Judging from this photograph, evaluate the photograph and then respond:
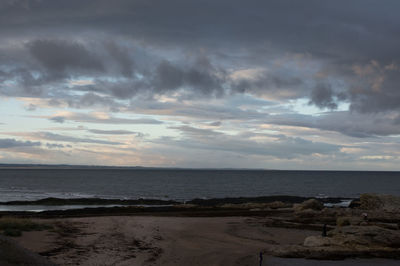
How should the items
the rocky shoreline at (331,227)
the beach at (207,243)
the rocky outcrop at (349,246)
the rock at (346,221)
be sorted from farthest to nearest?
the rock at (346,221)
the rocky shoreline at (331,227)
the rocky outcrop at (349,246)
the beach at (207,243)

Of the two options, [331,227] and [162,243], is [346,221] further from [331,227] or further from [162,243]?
[162,243]

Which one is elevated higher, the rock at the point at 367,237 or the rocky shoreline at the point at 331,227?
the rock at the point at 367,237

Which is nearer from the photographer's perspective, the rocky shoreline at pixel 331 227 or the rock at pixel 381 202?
the rocky shoreline at pixel 331 227

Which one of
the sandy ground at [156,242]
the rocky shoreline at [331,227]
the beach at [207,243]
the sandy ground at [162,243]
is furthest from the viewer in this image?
the rocky shoreline at [331,227]

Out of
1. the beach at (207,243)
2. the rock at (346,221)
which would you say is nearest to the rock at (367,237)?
the beach at (207,243)

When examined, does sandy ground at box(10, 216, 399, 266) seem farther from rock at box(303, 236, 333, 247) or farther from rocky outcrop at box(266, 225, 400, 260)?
rock at box(303, 236, 333, 247)

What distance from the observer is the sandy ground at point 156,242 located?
18.4 m

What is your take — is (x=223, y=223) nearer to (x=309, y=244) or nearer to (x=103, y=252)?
(x=309, y=244)

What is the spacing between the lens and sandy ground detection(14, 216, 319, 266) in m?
18.4

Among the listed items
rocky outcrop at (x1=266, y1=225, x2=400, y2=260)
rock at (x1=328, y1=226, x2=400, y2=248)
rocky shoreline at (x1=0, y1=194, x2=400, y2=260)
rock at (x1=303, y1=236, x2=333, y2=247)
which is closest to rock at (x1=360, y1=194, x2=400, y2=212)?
rocky shoreline at (x1=0, y1=194, x2=400, y2=260)

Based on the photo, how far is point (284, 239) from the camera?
85.1 feet

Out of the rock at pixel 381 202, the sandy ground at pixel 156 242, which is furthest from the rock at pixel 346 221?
the rock at pixel 381 202

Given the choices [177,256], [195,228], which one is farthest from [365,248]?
[195,228]

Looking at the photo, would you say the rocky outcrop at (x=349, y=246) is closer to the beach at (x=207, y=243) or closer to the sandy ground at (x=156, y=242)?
the beach at (x=207, y=243)
